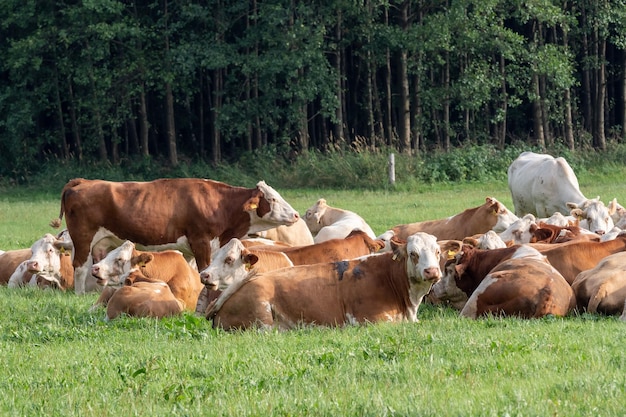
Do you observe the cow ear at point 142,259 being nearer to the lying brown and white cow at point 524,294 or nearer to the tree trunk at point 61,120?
the lying brown and white cow at point 524,294

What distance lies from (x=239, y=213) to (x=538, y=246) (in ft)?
14.6

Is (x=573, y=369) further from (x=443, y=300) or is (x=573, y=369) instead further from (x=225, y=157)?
(x=225, y=157)

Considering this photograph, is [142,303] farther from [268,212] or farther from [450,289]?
[268,212]

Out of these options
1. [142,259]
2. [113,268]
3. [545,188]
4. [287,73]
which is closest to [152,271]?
[142,259]

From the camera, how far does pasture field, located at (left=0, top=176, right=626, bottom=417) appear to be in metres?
6.68

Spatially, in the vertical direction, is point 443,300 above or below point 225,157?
above

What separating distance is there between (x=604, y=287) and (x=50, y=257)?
7.77m

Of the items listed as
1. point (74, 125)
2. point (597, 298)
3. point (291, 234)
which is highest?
point (597, 298)

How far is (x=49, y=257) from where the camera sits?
15.0m

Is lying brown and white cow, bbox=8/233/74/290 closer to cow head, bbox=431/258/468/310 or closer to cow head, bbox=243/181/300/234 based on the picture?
cow head, bbox=243/181/300/234

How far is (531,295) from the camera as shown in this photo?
1015 centimetres

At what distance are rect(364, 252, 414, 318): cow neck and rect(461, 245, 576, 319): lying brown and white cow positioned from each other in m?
0.58

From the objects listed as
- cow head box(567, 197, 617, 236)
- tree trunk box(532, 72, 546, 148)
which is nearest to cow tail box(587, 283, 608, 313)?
cow head box(567, 197, 617, 236)

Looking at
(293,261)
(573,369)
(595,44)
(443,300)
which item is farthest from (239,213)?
(595,44)
